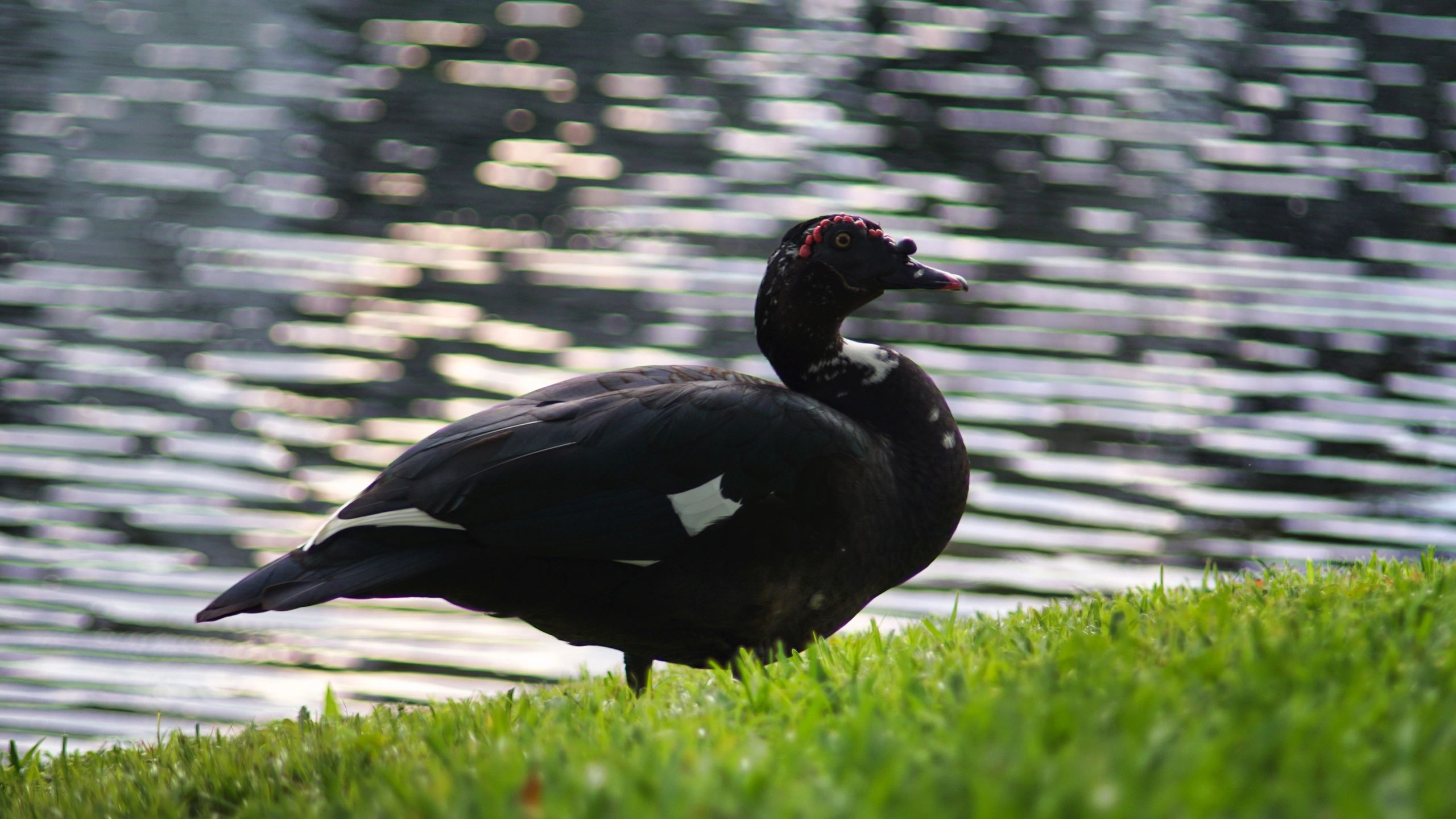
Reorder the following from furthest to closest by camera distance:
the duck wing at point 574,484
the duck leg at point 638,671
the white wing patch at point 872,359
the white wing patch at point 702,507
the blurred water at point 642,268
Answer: the blurred water at point 642,268 → the white wing patch at point 872,359 → the duck leg at point 638,671 → the white wing patch at point 702,507 → the duck wing at point 574,484

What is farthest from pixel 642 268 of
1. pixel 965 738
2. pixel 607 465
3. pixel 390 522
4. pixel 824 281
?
pixel 965 738

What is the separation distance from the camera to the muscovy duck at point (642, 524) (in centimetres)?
452

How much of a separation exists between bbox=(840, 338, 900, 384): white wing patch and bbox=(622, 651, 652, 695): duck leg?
129cm

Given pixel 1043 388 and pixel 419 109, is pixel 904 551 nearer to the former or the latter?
pixel 1043 388

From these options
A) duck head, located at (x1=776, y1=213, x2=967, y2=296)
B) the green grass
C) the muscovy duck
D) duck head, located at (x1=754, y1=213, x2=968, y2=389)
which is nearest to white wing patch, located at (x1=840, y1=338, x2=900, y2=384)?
duck head, located at (x1=754, y1=213, x2=968, y2=389)

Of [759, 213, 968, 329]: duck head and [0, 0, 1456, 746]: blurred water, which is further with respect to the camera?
[0, 0, 1456, 746]: blurred water

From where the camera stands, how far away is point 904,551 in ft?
16.4

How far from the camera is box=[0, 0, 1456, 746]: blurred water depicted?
8.96 metres

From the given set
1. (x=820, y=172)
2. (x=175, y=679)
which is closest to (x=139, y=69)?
(x=820, y=172)

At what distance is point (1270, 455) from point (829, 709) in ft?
25.7

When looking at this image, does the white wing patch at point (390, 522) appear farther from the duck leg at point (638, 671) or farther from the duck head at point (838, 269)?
the duck head at point (838, 269)

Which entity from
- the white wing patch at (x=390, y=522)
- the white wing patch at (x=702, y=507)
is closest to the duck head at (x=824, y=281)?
the white wing patch at (x=702, y=507)

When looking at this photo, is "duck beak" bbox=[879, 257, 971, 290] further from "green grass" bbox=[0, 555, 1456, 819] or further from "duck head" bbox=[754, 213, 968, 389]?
"green grass" bbox=[0, 555, 1456, 819]

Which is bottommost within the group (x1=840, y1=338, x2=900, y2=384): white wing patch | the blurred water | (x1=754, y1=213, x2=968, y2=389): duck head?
the blurred water
